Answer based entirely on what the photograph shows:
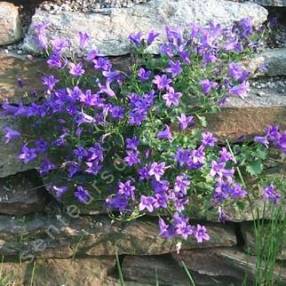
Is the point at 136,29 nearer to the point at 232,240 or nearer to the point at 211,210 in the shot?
the point at 211,210

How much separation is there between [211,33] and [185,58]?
0.14m

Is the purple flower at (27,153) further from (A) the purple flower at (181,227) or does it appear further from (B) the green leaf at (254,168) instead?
(B) the green leaf at (254,168)

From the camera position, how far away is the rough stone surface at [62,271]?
2.65 m

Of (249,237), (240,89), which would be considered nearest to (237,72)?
(240,89)

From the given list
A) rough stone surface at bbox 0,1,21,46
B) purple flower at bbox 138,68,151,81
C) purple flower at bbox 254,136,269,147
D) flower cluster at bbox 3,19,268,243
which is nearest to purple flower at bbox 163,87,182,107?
flower cluster at bbox 3,19,268,243

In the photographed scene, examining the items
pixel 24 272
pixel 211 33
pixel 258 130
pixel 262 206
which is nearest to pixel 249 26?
pixel 211 33

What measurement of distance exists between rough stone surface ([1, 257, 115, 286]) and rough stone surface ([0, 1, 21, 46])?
2.97ft

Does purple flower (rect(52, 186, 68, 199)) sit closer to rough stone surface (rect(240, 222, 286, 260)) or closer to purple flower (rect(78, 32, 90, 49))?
purple flower (rect(78, 32, 90, 49))

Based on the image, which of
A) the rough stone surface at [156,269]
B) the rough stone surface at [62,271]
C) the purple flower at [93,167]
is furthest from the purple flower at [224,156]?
the rough stone surface at [62,271]

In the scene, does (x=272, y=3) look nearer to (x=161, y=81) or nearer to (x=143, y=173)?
(x=161, y=81)

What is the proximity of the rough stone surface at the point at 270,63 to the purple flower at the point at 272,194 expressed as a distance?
0.48 meters

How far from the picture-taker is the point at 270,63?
2.57 m

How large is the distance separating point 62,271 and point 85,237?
8.2 inches

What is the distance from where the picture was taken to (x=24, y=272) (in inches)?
A: 105
